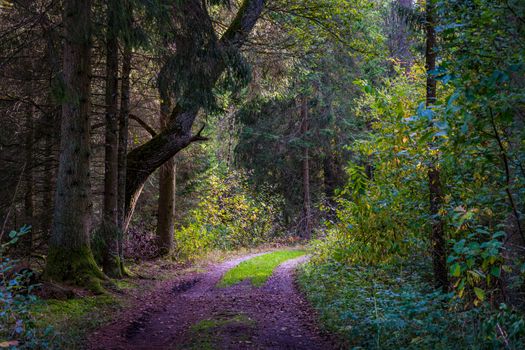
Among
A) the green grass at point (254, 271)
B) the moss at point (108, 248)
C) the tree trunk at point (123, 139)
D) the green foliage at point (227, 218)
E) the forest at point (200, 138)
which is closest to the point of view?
the forest at point (200, 138)

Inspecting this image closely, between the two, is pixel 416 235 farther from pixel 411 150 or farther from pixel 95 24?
pixel 95 24

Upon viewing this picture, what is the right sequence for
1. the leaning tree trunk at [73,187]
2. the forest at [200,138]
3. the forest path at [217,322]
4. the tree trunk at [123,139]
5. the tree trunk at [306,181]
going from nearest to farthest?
the forest at [200,138] < the forest path at [217,322] < the leaning tree trunk at [73,187] < the tree trunk at [123,139] < the tree trunk at [306,181]

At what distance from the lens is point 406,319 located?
600 centimetres

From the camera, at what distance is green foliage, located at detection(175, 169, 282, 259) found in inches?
755

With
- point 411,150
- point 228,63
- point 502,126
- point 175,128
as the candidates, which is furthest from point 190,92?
point 502,126

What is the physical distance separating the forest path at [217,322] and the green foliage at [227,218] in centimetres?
694

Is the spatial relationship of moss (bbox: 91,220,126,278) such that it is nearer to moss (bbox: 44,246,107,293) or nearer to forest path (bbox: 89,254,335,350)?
forest path (bbox: 89,254,335,350)

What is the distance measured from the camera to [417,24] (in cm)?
882

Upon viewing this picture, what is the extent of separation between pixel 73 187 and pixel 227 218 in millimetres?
14861

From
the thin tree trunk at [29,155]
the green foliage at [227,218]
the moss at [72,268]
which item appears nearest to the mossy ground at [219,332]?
the moss at [72,268]

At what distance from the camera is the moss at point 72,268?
8.88 m

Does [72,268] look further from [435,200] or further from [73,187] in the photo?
[435,200]

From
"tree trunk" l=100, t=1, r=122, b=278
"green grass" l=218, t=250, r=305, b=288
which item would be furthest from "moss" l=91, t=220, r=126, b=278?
"green grass" l=218, t=250, r=305, b=288

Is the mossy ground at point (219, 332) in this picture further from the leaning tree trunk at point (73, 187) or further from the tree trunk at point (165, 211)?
the tree trunk at point (165, 211)
